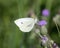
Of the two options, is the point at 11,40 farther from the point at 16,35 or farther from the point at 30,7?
the point at 30,7

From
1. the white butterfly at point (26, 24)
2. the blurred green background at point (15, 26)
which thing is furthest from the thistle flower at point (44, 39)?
the blurred green background at point (15, 26)

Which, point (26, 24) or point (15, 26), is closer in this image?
point (26, 24)

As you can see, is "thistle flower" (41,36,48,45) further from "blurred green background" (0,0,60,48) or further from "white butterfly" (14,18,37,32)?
"blurred green background" (0,0,60,48)

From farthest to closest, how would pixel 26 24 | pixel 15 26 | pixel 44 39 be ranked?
pixel 15 26 → pixel 26 24 → pixel 44 39

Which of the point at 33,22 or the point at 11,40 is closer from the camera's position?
the point at 33,22

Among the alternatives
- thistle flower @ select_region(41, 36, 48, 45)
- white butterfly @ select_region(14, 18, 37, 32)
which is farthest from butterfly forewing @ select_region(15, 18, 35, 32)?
thistle flower @ select_region(41, 36, 48, 45)

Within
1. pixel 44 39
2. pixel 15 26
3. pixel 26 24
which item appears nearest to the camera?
pixel 44 39

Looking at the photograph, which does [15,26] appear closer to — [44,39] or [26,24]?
[26,24]

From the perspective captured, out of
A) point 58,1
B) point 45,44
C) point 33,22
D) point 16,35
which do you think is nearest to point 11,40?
point 16,35

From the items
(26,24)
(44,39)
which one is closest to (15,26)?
(26,24)
